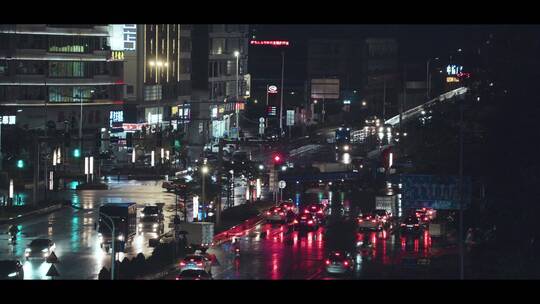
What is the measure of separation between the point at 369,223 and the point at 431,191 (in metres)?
8.38

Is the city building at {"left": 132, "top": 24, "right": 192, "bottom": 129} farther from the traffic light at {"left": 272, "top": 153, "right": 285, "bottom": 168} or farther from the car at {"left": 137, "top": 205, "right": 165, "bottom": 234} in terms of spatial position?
the car at {"left": 137, "top": 205, "right": 165, "bottom": 234}

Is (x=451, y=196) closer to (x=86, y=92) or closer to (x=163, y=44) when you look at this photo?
(x=86, y=92)

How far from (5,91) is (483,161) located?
36.8 m

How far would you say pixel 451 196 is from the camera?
26094mm

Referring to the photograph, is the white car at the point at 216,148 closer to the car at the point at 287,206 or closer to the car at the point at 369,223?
the car at the point at 287,206

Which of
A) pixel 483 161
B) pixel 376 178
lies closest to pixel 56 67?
pixel 376 178

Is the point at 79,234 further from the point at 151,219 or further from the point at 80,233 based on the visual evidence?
the point at 151,219

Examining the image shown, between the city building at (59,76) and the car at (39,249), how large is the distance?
2554 cm

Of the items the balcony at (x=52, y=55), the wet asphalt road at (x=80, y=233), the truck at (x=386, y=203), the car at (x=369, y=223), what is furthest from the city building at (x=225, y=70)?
the car at (x=369, y=223)

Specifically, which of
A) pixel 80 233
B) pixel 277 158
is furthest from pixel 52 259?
pixel 277 158

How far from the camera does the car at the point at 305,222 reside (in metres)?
35.6

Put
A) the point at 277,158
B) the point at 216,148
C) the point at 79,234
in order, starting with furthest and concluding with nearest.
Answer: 1. the point at 216,148
2. the point at 277,158
3. the point at 79,234

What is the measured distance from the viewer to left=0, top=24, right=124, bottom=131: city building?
52.9m

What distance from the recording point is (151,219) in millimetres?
35656
